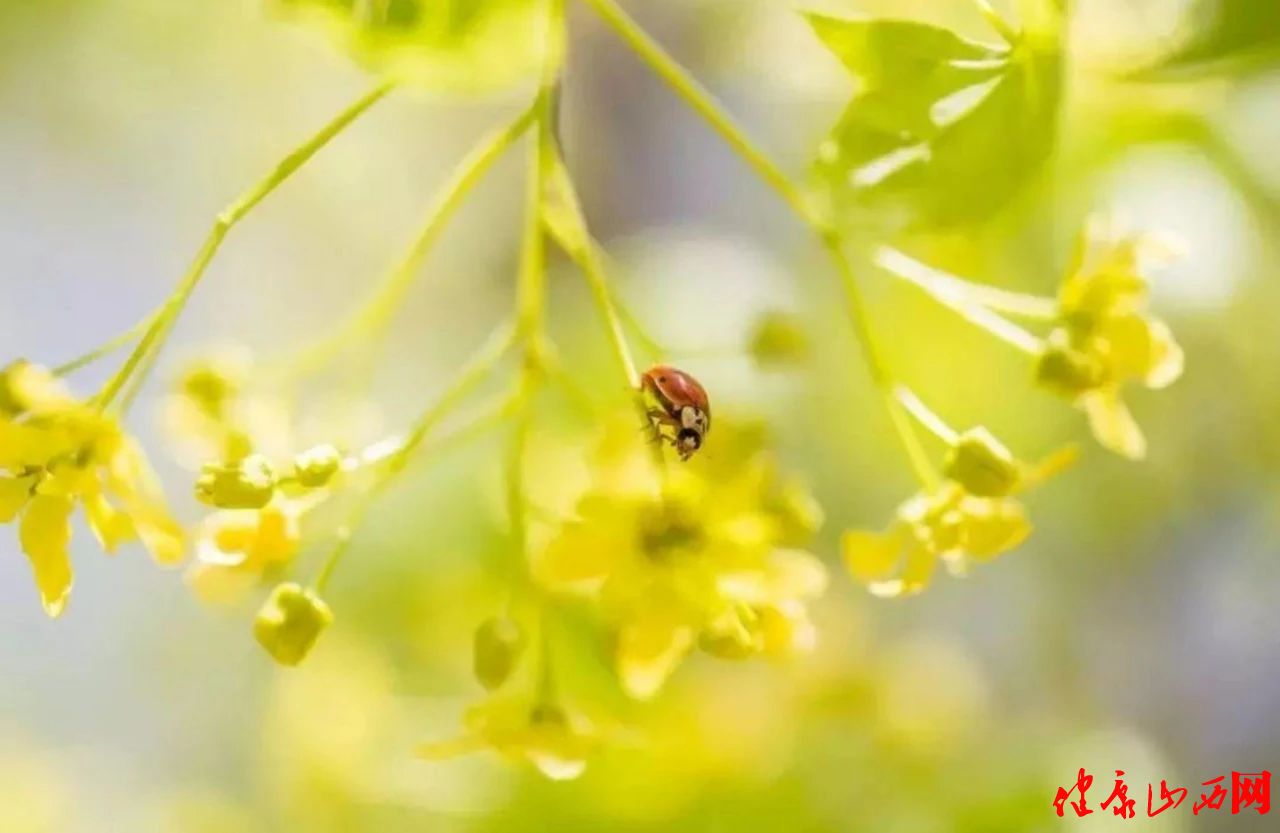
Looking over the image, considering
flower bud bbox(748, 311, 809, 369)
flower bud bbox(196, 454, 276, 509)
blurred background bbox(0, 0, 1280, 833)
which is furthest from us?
blurred background bbox(0, 0, 1280, 833)

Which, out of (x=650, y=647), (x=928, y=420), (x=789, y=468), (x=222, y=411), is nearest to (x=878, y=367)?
(x=928, y=420)

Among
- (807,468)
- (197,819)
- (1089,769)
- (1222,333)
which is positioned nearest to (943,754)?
(1089,769)

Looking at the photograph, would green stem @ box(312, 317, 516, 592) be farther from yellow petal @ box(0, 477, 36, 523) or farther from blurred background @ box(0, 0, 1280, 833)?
blurred background @ box(0, 0, 1280, 833)

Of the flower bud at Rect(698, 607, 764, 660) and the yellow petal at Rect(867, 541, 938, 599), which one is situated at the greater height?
the yellow petal at Rect(867, 541, 938, 599)

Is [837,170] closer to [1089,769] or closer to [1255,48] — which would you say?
[1255,48]

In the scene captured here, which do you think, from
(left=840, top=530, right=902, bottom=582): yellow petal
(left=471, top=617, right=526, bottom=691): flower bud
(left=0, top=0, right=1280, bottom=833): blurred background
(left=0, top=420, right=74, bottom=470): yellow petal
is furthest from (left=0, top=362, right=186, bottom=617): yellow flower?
(left=0, top=0, right=1280, bottom=833): blurred background
